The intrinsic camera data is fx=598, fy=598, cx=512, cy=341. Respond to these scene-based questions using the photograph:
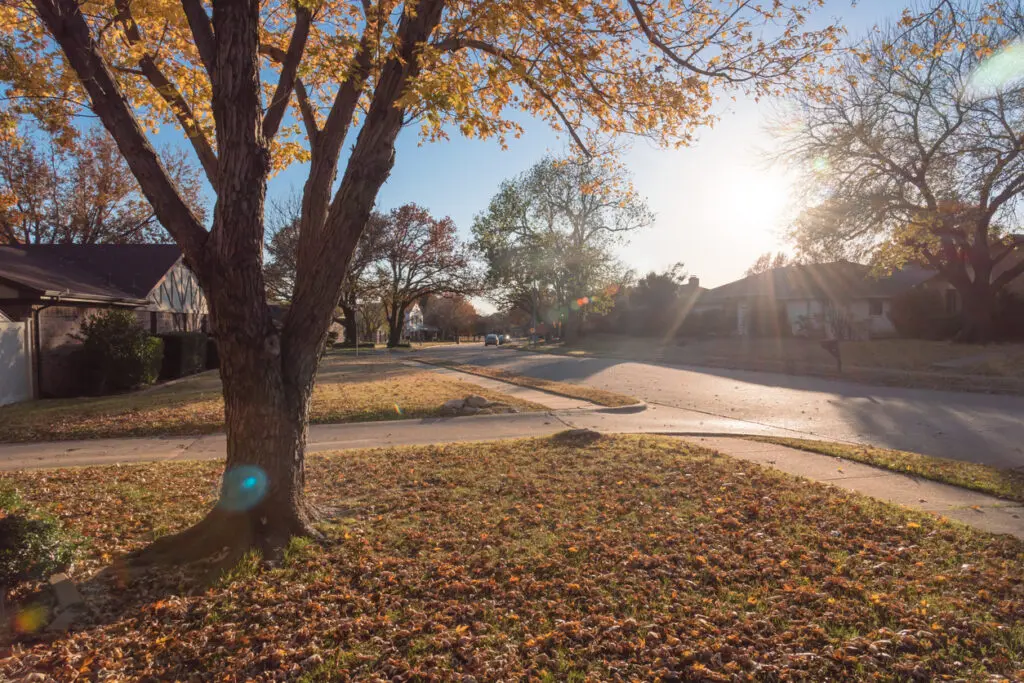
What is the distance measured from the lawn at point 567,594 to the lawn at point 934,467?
1548mm

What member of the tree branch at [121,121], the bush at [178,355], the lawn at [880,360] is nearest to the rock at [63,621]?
the tree branch at [121,121]

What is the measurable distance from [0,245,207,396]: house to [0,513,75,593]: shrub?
20.3 ft

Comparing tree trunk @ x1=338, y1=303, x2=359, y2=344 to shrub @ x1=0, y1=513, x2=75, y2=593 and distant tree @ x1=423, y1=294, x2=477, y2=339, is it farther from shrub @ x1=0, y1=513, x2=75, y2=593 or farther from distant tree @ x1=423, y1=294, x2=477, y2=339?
distant tree @ x1=423, y1=294, x2=477, y2=339

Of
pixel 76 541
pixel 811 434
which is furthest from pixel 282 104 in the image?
pixel 811 434

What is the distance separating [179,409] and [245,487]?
892 cm

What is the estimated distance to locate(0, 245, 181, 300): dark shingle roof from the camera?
15.9 metres

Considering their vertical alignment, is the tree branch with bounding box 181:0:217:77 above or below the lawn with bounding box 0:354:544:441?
above

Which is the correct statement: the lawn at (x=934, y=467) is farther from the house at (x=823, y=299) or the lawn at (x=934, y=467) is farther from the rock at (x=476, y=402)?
the house at (x=823, y=299)

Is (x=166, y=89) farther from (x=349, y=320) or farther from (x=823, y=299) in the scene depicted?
(x=349, y=320)

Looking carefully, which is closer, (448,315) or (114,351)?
(114,351)

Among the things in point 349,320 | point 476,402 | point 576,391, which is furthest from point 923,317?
point 349,320

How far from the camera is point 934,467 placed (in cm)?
679

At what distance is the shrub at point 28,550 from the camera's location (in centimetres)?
339

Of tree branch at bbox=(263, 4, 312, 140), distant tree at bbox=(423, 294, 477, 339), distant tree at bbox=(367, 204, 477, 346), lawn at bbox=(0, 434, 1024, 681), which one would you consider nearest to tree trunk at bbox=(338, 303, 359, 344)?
distant tree at bbox=(367, 204, 477, 346)
